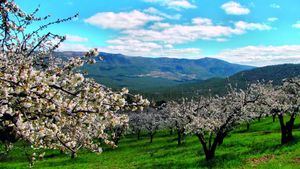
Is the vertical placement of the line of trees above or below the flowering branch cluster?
below

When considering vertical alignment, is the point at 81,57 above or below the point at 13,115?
above

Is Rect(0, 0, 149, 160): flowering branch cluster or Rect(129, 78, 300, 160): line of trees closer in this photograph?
Rect(0, 0, 149, 160): flowering branch cluster

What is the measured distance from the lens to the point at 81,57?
10297 millimetres

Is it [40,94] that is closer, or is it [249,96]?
[40,94]

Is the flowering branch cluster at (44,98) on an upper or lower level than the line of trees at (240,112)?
upper

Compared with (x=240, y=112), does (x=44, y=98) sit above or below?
above

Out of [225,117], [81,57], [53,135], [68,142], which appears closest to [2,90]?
[53,135]

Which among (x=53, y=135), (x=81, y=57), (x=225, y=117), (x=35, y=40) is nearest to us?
(x=53, y=135)

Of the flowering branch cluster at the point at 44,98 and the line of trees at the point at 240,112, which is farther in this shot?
the line of trees at the point at 240,112

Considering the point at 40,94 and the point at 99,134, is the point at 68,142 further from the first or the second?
the point at 40,94

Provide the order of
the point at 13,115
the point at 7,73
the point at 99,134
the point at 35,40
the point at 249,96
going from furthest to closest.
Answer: the point at 249,96, the point at 35,40, the point at 99,134, the point at 13,115, the point at 7,73

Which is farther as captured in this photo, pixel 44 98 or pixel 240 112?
pixel 240 112

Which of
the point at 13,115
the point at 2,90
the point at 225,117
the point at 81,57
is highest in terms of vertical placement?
the point at 81,57

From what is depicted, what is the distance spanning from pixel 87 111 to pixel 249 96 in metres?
32.8
